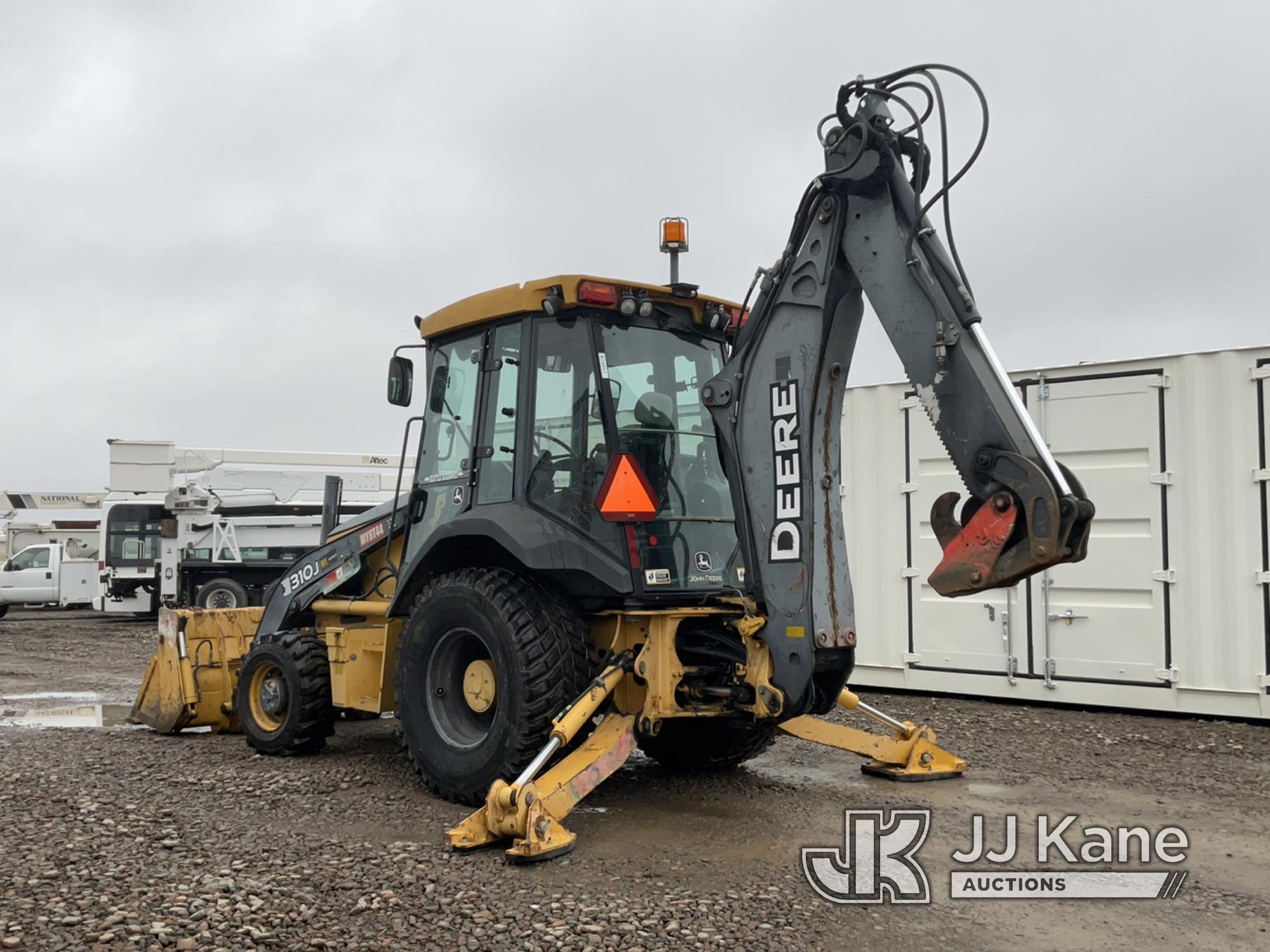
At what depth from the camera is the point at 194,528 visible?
20766 mm

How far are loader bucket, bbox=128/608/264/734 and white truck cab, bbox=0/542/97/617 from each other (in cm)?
1611

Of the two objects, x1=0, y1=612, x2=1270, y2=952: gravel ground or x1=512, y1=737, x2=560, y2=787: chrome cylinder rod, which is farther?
x1=512, y1=737, x2=560, y2=787: chrome cylinder rod

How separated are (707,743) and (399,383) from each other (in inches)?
105

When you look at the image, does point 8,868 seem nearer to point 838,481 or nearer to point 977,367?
point 838,481

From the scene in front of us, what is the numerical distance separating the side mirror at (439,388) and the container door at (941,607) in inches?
178

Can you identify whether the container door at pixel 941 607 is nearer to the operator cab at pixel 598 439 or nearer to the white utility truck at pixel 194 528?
the operator cab at pixel 598 439

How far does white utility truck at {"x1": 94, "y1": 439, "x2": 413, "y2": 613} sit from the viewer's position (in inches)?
806

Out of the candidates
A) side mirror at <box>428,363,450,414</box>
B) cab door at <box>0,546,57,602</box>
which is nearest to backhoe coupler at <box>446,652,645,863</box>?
side mirror at <box>428,363,450,414</box>

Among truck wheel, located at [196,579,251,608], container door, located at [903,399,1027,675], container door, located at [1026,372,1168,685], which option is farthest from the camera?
truck wheel, located at [196,579,251,608]

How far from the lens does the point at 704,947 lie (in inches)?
151

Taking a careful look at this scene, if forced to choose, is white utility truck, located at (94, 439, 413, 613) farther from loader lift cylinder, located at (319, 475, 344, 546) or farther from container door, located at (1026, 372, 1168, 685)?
container door, located at (1026, 372, 1168, 685)

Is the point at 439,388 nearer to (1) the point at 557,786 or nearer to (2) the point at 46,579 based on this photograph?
(1) the point at 557,786

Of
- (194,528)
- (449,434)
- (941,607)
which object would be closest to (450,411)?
(449,434)

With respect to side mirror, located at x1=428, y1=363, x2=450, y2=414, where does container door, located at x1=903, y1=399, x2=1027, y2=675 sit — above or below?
below
